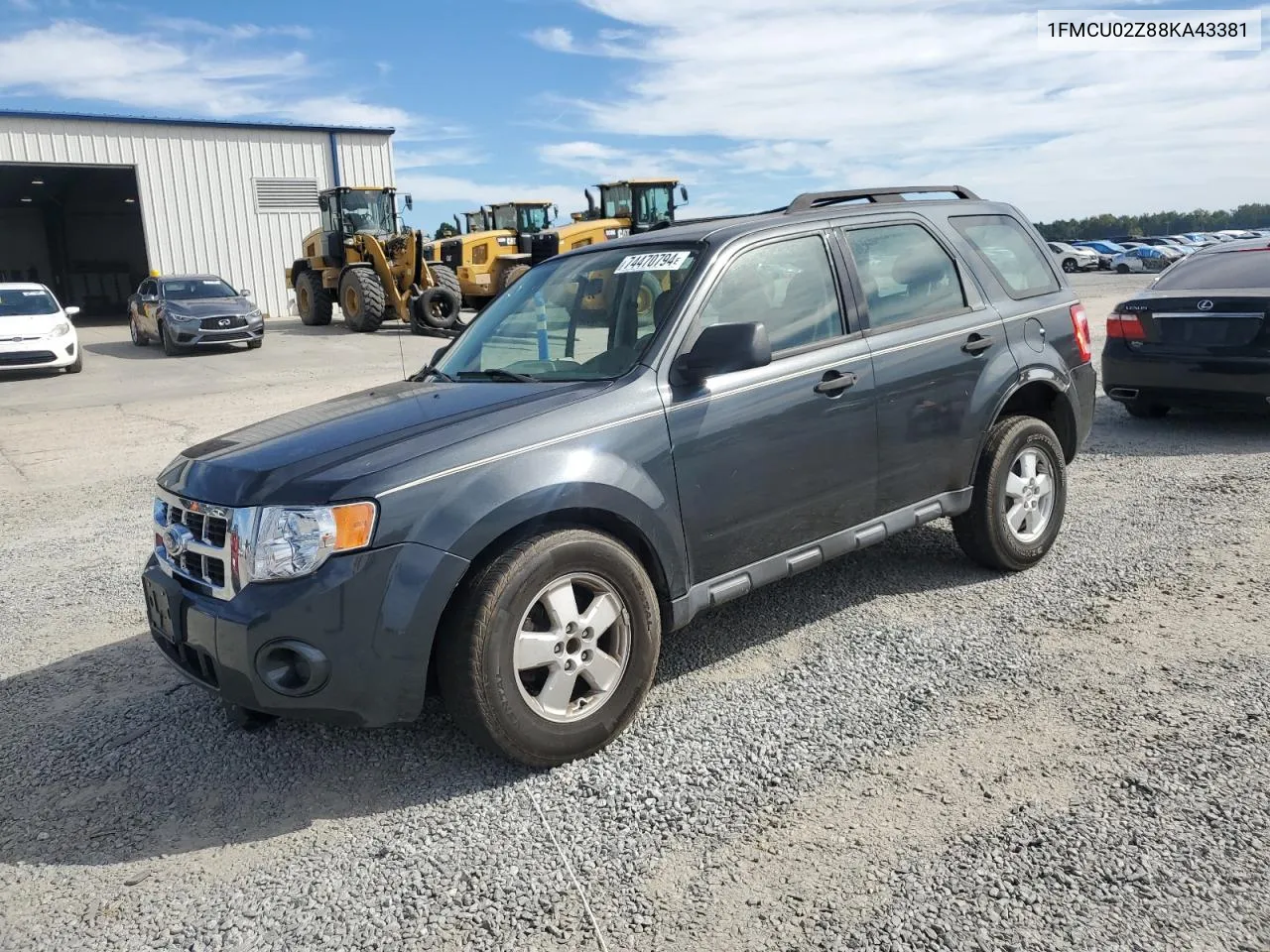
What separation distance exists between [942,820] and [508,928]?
4.15 ft

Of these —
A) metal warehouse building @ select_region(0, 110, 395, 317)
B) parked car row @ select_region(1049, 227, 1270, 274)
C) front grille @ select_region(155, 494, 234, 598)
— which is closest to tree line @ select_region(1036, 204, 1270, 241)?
parked car row @ select_region(1049, 227, 1270, 274)

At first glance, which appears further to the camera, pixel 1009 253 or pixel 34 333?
pixel 34 333

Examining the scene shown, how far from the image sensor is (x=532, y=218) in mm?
25906

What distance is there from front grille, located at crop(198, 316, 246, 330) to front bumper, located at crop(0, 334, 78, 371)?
8.97ft

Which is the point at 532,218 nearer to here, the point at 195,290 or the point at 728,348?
the point at 195,290

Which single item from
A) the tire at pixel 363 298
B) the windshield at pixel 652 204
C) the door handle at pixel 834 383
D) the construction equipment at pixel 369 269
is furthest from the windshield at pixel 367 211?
the door handle at pixel 834 383

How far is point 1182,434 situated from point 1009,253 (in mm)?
3936

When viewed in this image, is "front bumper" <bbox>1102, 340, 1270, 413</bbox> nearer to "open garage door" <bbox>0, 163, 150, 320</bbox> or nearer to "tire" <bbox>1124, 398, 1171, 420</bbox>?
"tire" <bbox>1124, 398, 1171, 420</bbox>

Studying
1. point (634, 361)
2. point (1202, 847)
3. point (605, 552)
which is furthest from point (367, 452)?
point (1202, 847)

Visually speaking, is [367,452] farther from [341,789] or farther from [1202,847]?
[1202,847]

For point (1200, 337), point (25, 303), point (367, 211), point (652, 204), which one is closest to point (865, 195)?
point (1200, 337)

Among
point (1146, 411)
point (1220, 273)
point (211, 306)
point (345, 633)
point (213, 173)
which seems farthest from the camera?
point (213, 173)

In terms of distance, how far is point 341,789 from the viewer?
10.7 ft

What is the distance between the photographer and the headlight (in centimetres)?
293
